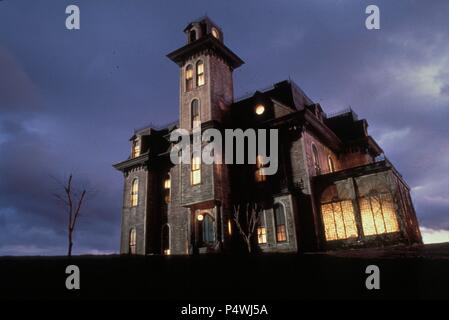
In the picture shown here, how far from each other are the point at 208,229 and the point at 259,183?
16.1 feet

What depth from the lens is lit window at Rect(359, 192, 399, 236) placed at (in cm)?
1912

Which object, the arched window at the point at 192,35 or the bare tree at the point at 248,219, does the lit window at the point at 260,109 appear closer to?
the bare tree at the point at 248,219

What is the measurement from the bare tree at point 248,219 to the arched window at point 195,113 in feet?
24.5

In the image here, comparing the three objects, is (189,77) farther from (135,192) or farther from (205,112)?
(135,192)

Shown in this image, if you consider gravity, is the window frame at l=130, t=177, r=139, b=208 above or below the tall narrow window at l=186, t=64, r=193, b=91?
below

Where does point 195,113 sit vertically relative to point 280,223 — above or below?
above

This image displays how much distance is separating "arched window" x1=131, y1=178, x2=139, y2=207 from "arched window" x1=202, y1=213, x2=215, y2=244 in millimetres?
9084

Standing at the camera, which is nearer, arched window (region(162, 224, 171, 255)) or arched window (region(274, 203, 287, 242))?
arched window (region(274, 203, 287, 242))

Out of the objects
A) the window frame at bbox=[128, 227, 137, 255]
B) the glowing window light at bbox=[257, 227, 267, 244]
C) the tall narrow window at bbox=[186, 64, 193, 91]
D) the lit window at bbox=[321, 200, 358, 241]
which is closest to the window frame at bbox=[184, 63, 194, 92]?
the tall narrow window at bbox=[186, 64, 193, 91]

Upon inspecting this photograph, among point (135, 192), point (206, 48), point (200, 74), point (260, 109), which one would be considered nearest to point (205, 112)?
point (200, 74)

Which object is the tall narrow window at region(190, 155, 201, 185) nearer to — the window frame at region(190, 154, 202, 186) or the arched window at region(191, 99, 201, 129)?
the window frame at region(190, 154, 202, 186)

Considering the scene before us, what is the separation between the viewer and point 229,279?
9.55 metres

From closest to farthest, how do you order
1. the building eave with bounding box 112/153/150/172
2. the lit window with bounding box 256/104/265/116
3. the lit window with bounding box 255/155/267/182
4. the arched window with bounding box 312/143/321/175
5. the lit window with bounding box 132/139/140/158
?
the lit window with bounding box 255/155/267/182 → the arched window with bounding box 312/143/321/175 → the lit window with bounding box 256/104/265/116 → the building eave with bounding box 112/153/150/172 → the lit window with bounding box 132/139/140/158
